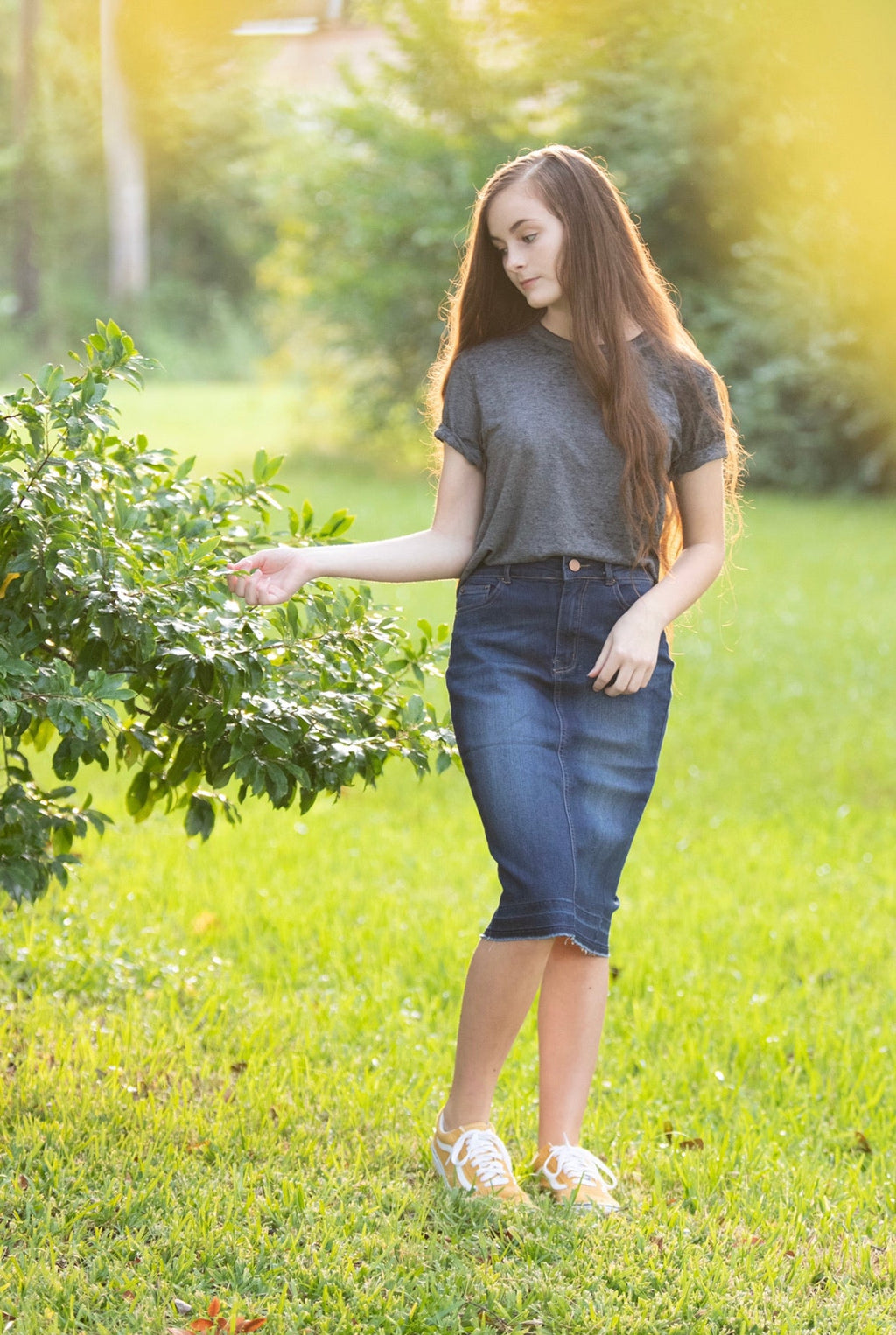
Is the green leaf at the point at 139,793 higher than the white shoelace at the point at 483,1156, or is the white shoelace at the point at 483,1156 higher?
the green leaf at the point at 139,793

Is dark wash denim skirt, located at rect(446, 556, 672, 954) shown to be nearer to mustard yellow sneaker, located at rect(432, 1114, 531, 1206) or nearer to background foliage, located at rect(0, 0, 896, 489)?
mustard yellow sneaker, located at rect(432, 1114, 531, 1206)

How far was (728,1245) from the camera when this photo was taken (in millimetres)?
2598

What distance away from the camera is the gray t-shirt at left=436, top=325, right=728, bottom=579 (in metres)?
2.58

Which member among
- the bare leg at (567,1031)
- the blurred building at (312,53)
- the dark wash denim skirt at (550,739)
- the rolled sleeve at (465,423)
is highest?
the blurred building at (312,53)

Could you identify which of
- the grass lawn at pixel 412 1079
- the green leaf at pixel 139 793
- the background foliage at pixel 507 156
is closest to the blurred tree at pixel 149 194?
the background foliage at pixel 507 156

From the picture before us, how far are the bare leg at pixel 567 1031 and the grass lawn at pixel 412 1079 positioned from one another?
Answer: 0.66 feet

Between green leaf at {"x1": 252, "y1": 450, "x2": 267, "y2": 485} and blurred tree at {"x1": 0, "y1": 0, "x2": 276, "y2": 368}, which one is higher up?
blurred tree at {"x1": 0, "y1": 0, "x2": 276, "y2": 368}

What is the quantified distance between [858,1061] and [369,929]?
143 cm

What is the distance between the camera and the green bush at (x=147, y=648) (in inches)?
93.7

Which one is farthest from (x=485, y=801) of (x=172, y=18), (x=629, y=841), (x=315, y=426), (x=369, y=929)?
(x=315, y=426)

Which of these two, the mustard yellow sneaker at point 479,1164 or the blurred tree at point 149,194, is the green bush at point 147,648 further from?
the blurred tree at point 149,194

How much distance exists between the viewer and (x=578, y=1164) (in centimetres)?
267

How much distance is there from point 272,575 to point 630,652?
2.11ft

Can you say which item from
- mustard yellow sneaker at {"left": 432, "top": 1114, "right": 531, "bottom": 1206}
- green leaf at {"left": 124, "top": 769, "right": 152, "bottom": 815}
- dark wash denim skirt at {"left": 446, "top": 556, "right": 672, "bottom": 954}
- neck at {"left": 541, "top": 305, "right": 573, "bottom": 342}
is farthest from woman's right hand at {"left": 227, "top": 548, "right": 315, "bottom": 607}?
mustard yellow sneaker at {"left": 432, "top": 1114, "right": 531, "bottom": 1206}
